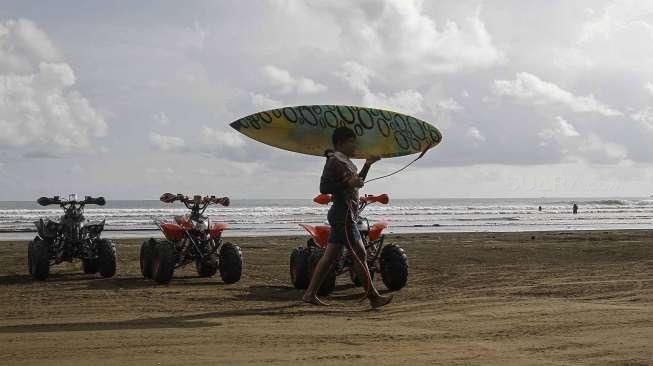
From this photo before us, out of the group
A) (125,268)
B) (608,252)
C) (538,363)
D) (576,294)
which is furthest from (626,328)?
(608,252)

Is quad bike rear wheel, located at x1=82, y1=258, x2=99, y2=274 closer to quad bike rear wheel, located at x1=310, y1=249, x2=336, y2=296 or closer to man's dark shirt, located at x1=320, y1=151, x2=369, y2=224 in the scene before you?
quad bike rear wheel, located at x1=310, y1=249, x2=336, y2=296

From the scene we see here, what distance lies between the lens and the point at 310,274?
10062mm

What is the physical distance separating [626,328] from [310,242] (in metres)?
4.97

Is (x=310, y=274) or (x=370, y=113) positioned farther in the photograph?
(x=370, y=113)

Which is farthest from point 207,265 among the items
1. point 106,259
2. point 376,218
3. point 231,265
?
point 376,218

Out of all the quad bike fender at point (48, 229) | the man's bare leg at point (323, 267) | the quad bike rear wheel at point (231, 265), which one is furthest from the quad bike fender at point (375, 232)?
the quad bike fender at point (48, 229)

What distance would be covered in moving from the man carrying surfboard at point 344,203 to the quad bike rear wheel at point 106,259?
5653 mm

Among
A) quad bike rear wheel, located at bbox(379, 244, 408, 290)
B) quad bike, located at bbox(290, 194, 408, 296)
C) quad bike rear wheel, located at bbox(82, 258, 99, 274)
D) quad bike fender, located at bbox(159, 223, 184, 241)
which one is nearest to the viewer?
quad bike, located at bbox(290, 194, 408, 296)

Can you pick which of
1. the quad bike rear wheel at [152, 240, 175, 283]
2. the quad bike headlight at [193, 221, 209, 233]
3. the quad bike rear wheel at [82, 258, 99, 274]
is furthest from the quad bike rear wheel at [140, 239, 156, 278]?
the quad bike rear wheel at [82, 258, 99, 274]

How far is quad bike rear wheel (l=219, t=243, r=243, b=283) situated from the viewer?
11391 mm

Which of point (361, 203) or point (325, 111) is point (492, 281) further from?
point (325, 111)

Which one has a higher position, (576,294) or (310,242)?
(310,242)

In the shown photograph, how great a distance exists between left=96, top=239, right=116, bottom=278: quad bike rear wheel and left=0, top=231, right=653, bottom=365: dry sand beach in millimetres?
239

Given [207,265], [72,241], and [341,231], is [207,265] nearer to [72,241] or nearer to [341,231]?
[72,241]
